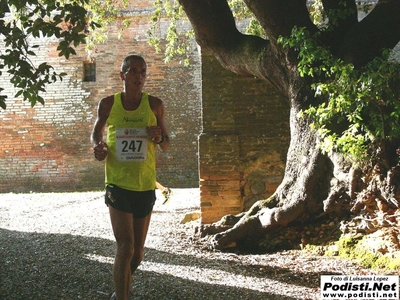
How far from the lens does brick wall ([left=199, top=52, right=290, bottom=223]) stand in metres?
7.05

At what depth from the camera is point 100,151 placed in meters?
3.35

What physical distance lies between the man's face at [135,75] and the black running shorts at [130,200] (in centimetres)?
80

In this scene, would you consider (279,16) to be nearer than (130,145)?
No

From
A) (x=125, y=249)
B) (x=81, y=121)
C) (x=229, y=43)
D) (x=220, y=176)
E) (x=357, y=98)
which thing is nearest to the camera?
(x=125, y=249)

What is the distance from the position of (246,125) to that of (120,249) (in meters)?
4.23

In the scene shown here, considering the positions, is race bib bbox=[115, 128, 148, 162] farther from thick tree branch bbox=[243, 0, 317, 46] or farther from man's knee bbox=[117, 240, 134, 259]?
thick tree branch bbox=[243, 0, 317, 46]

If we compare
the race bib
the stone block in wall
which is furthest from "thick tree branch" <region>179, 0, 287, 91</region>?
the race bib

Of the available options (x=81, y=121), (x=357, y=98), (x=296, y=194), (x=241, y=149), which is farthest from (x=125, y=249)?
(x=81, y=121)

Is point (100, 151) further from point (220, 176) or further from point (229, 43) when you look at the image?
point (220, 176)

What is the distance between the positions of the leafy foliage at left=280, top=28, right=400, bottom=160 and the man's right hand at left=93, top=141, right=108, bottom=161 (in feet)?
7.56

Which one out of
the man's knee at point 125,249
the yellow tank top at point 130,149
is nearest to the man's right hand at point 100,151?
the yellow tank top at point 130,149

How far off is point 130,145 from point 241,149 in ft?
12.8

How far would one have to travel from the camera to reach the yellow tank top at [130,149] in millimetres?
3398

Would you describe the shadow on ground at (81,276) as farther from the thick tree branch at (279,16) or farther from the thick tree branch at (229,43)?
the thick tree branch at (279,16)
